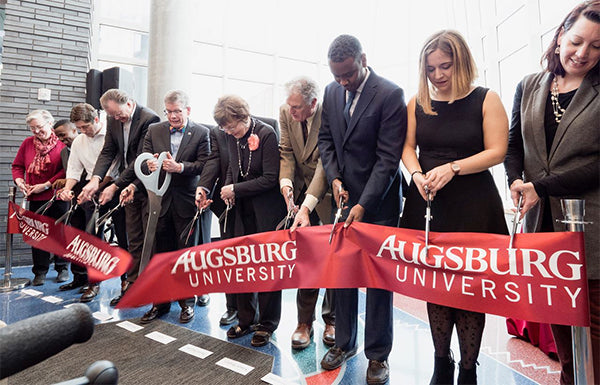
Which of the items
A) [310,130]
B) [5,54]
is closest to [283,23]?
[5,54]

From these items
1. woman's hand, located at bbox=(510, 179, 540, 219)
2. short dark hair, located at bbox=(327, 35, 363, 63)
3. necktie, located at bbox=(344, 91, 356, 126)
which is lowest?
woman's hand, located at bbox=(510, 179, 540, 219)

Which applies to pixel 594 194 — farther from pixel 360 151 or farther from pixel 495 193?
pixel 360 151

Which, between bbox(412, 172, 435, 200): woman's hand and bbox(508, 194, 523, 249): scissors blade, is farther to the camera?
bbox(412, 172, 435, 200): woman's hand

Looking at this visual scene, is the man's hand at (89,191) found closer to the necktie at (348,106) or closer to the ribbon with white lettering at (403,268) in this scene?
the ribbon with white lettering at (403,268)

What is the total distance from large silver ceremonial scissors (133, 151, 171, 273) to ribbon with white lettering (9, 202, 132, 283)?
35 cm

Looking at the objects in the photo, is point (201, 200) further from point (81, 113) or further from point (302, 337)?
point (81, 113)

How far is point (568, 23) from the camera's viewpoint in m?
1.26

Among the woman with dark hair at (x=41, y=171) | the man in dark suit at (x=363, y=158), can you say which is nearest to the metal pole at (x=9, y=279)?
the woman with dark hair at (x=41, y=171)

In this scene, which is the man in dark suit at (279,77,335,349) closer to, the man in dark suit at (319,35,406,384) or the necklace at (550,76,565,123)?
the man in dark suit at (319,35,406,384)

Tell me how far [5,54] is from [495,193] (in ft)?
18.8

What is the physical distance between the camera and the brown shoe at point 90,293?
10.3 ft

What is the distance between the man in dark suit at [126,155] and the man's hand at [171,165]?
0.41m

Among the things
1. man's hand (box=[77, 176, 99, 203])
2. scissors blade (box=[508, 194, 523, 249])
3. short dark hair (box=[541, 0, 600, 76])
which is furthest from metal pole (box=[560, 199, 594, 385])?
man's hand (box=[77, 176, 99, 203])

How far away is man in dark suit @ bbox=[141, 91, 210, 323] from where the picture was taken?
2643 mm
